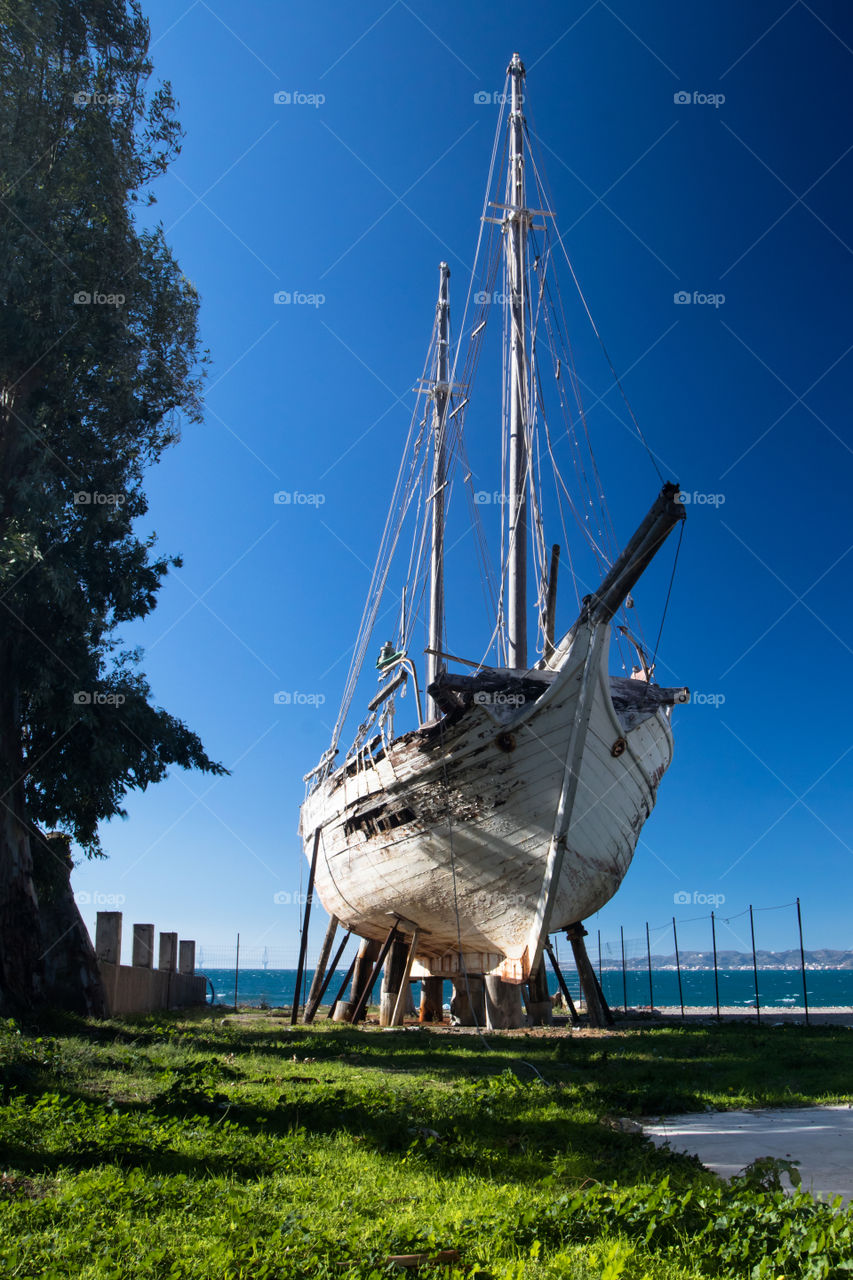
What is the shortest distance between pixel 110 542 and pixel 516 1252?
1186 centimetres

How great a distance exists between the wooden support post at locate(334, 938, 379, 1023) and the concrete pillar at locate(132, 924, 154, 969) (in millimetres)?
5209

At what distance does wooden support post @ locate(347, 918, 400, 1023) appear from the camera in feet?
59.4

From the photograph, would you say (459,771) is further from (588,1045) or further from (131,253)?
(131,253)

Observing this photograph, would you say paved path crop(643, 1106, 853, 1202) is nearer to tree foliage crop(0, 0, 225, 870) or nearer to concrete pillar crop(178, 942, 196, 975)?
tree foliage crop(0, 0, 225, 870)

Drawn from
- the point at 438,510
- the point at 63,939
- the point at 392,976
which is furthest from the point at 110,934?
the point at 438,510

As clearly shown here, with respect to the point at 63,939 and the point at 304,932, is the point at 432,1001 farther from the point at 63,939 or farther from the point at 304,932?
the point at 63,939

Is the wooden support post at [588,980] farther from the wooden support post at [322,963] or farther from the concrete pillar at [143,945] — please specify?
the concrete pillar at [143,945]

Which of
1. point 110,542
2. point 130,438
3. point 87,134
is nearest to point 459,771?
point 110,542

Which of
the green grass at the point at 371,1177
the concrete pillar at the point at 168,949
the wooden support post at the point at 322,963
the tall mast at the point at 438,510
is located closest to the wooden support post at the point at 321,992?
the wooden support post at the point at 322,963

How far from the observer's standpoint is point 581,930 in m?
18.3

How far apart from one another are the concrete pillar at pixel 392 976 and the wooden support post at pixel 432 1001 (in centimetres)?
415

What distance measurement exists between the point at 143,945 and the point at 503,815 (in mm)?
10064

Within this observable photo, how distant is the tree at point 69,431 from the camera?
40.5 feet

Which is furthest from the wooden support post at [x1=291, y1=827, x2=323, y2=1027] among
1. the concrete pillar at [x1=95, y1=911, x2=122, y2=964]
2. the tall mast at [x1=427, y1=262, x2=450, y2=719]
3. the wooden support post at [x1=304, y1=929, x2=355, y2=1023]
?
the tall mast at [x1=427, y1=262, x2=450, y2=719]
